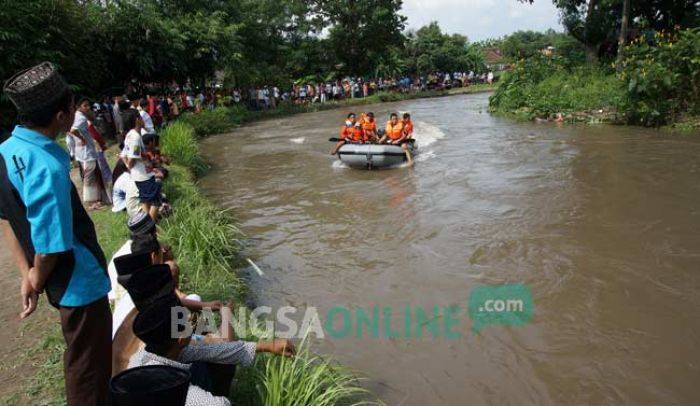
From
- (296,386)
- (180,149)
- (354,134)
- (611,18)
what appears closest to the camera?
(296,386)

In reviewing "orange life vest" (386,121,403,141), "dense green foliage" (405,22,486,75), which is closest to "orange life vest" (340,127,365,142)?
"orange life vest" (386,121,403,141)

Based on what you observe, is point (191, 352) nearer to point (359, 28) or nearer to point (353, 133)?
point (353, 133)

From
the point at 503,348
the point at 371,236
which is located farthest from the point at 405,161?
the point at 503,348

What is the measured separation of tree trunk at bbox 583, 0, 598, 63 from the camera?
21.8m

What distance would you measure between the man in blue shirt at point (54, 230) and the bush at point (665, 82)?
53.0ft

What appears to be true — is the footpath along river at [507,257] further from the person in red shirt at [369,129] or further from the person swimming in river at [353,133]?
the person in red shirt at [369,129]

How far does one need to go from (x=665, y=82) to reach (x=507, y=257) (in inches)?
454

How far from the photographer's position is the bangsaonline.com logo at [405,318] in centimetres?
485

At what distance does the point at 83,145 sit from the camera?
289 inches

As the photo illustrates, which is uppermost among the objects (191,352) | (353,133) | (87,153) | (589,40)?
(589,40)

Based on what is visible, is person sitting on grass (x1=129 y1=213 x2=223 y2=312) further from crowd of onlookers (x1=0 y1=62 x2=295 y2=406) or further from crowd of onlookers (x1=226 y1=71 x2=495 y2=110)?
crowd of onlookers (x1=226 y1=71 x2=495 y2=110)

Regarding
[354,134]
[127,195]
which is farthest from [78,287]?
[354,134]

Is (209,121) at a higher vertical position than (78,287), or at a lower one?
lower

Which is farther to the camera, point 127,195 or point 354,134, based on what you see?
point 354,134
